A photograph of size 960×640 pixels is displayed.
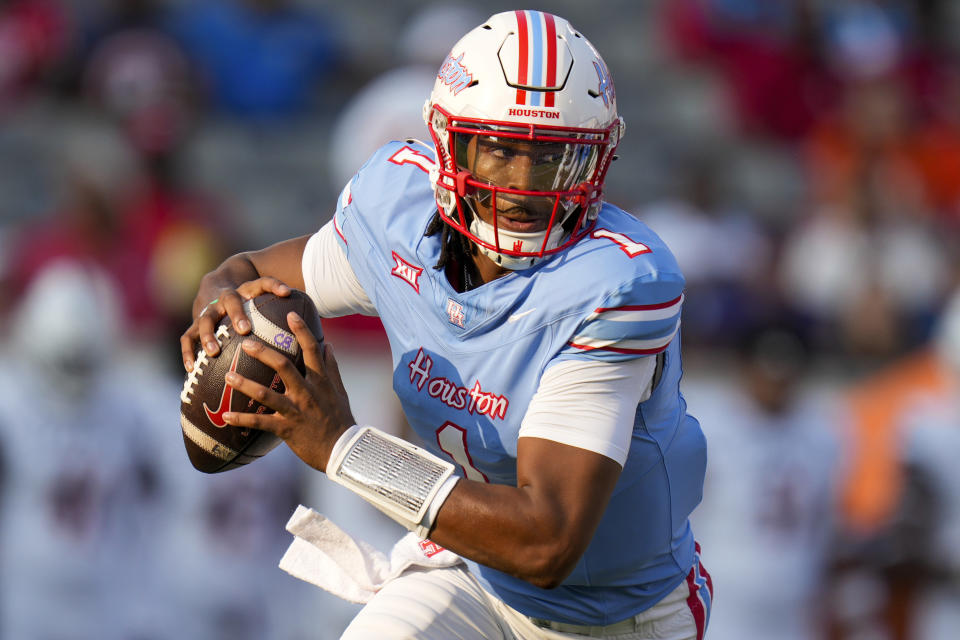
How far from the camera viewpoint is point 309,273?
3527 mm

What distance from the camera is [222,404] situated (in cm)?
297

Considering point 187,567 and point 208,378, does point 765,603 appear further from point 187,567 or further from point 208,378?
point 208,378

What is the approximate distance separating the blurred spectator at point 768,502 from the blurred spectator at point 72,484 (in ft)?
8.35

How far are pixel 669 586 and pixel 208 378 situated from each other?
3.72 ft

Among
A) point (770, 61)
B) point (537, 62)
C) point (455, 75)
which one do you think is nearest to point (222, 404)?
point (455, 75)

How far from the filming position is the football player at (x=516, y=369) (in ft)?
9.07

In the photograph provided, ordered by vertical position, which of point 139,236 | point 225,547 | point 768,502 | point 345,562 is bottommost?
point 225,547

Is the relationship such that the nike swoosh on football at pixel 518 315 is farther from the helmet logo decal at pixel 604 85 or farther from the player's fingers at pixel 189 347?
the player's fingers at pixel 189 347

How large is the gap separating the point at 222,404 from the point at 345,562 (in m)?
0.52

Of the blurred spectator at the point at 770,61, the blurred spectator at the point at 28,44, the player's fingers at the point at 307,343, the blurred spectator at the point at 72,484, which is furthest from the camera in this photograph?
the blurred spectator at the point at 770,61

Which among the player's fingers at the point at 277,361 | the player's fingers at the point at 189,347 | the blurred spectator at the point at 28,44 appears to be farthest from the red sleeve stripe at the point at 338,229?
the blurred spectator at the point at 28,44

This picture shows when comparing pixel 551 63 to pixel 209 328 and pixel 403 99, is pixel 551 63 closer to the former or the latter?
pixel 209 328

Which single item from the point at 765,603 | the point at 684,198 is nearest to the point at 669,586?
the point at 765,603

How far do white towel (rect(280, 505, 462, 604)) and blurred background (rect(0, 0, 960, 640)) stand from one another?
2.96 meters
